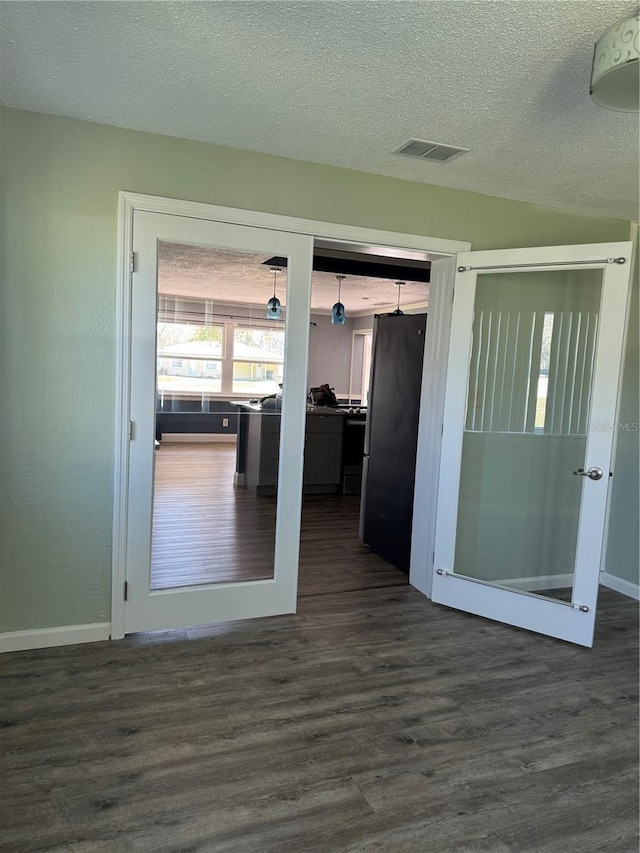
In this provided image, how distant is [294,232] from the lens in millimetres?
3027

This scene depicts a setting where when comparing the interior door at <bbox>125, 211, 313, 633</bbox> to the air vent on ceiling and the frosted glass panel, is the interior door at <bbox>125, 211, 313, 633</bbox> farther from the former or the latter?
the frosted glass panel

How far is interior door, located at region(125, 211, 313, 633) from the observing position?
282cm

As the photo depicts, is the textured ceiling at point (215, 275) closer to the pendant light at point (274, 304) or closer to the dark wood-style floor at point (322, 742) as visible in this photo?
the pendant light at point (274, 304)

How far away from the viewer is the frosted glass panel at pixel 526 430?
3357mm

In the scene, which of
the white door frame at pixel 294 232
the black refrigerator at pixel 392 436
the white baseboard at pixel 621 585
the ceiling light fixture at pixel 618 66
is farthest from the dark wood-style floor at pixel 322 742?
the ceiling light fixture at pixel 618 66

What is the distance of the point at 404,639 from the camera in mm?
3082

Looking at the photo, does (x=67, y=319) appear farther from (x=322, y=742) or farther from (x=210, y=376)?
(x=322, y=742)

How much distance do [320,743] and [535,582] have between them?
1.90 m

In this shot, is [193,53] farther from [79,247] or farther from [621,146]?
[621,146]

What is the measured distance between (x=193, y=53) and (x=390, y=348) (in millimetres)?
2641

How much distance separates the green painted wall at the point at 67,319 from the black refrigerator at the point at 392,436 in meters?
1.52

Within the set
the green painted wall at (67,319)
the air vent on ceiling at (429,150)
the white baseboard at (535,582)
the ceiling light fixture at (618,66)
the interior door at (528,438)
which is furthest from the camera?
the white baseboard at (535,582)

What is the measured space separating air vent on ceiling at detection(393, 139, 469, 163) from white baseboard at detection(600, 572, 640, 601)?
3.09 meters

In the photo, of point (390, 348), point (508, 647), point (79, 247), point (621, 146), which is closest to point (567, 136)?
point (621, 146)
